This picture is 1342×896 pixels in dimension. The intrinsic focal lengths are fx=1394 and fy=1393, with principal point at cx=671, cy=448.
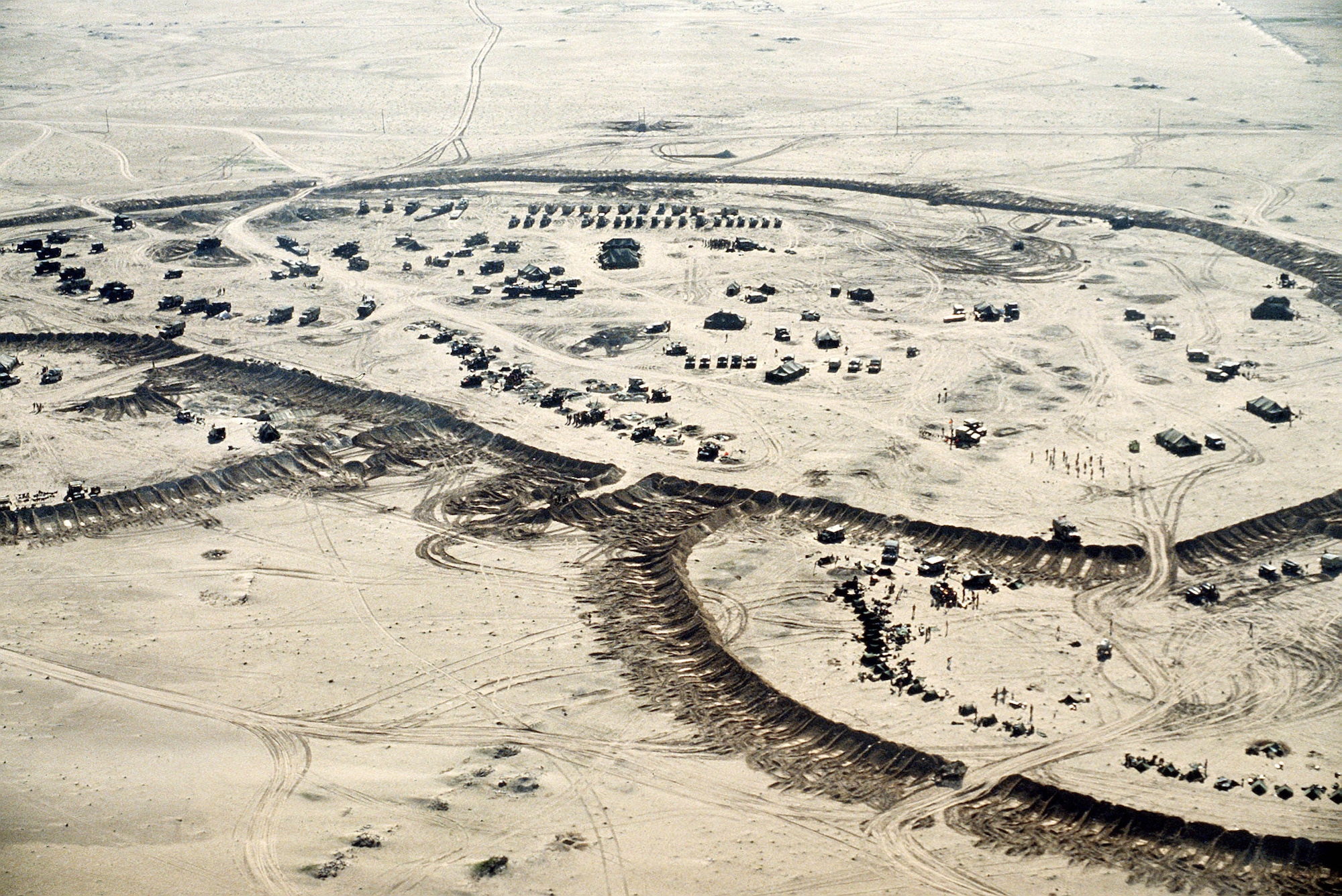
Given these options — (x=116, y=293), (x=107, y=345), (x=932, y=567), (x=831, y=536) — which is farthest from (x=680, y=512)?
(x=116, y=293)

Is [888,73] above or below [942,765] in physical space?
above

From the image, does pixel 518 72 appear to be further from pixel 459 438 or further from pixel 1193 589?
pixel 1193 589

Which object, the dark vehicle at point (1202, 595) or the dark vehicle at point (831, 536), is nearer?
the dark vehicle at point (1202, 595)

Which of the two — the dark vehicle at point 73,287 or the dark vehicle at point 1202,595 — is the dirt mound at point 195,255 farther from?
the dark vehicle at point 1202,595

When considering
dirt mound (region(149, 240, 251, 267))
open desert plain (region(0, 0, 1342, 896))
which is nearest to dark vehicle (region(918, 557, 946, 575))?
open desert plain (region(0, 0, 1342, 896))

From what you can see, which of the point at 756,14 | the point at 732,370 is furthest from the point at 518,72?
the point at 732,370

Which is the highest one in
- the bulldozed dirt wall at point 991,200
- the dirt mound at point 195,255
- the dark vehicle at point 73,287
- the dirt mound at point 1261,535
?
the bulldozed dirt wall at point 991,200

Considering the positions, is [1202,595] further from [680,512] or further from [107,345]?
[107,345]

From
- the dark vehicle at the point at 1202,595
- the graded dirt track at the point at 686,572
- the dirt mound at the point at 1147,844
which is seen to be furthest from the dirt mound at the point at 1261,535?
the dirt mound at the point at 1147,844
